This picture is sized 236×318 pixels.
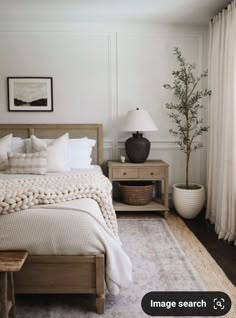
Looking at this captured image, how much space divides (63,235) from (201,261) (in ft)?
4.78

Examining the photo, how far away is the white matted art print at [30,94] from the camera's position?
178 inches

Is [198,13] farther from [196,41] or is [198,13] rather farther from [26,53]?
[26,53]

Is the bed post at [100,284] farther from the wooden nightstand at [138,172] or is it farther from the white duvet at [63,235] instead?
the wooden nightstand at [138,172]

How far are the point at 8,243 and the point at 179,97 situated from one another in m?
Answer: 3.20

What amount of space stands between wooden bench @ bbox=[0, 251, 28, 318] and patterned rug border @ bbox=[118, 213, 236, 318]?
4.55 ft

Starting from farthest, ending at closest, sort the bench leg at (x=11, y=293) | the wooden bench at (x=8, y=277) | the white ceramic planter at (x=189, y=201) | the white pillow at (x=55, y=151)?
the white ceramic planter at (x=189, y=201)
the white pillow at (x=55, y=151)
the bench leg at (x=11, y=293)
the wooden bench at (x=8, y=277)

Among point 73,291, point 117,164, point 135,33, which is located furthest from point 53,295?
point 135,33

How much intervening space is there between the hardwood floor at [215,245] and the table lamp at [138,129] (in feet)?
3.39

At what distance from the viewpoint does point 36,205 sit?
Result: 7.72 feet

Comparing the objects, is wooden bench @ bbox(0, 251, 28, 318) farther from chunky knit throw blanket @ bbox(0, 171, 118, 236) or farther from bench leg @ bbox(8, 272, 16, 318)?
chunky knit throw blanket @ bbox(0, 171, 118, 236)

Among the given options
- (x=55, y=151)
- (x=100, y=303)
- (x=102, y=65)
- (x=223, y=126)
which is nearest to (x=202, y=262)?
(x=100, y=303)

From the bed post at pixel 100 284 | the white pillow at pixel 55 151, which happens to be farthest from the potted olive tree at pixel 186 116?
the bed post at pixel 100 284

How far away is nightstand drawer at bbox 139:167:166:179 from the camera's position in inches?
167

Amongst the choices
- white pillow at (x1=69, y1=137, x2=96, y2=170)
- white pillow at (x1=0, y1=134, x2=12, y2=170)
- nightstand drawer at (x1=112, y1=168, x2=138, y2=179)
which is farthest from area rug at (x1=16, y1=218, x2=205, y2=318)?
white pillow at (x1=0, y1=134, x2=12, y2=170)
